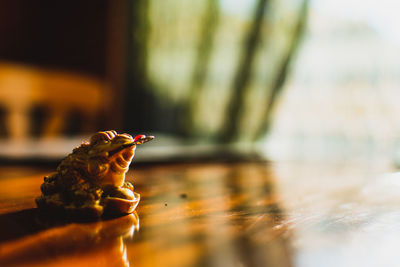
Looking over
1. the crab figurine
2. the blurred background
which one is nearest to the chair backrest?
the blurred background

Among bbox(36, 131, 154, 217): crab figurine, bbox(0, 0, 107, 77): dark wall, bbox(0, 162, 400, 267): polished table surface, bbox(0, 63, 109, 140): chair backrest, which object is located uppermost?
bbox(0, 0, 107, 77): dark wall

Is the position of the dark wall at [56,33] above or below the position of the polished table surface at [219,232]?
above

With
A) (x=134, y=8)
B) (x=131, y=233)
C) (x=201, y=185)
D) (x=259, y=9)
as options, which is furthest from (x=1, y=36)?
(x=131, y=233)

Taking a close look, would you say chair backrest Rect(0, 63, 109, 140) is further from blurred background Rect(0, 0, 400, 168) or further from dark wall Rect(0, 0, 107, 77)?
dark wall Rect(0, 0, 107, 77)

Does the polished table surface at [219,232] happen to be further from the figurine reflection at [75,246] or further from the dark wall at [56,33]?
the dark wall at [56,33]

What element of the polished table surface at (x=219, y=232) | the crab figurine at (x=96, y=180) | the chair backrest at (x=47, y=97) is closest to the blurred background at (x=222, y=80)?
the chair backrest at (x=47, y=97)

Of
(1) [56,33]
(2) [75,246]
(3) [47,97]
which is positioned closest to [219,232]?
(2) [75,246]
